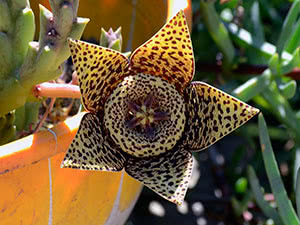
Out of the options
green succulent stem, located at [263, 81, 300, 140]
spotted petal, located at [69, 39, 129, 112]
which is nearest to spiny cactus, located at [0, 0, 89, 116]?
spotted petal, located at [69, 39, 129, 112]

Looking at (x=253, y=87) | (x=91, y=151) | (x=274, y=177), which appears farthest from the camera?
(x=253, y=87)

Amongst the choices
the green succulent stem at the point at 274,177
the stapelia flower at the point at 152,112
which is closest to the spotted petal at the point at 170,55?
the stapelia flower at the point at 152,112

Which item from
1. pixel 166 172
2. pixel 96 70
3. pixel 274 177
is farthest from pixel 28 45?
pixel 274 177

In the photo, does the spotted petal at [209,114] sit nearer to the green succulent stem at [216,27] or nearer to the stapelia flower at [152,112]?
the stapelia flower at [152,112]

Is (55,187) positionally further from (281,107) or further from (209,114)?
(281,107)

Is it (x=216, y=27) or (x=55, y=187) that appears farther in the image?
(x=216, y=27)

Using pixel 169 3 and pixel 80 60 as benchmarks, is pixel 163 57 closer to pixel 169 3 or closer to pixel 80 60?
pixel 80 60
